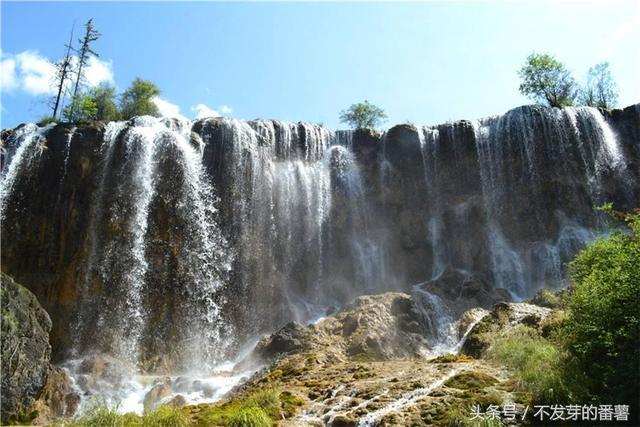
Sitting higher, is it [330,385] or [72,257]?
[72,257]

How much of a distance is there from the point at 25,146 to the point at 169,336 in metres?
12.9

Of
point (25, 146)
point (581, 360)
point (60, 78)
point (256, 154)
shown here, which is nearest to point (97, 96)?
point (60, 78)

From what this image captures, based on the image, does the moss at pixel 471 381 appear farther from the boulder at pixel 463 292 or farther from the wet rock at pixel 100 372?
the wet rock at pixel 100 372

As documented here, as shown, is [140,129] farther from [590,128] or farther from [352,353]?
[590,128]

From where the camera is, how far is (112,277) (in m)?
26.1

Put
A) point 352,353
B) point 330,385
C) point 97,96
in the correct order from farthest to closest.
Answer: point 97,96, point 352,353, point 330,385

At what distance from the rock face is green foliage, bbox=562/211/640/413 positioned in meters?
11.7

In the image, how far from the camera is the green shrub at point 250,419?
10078mm

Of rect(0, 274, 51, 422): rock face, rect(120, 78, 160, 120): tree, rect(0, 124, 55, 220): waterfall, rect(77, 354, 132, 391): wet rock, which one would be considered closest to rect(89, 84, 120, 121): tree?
rect(120, 78, 160, 120): tree

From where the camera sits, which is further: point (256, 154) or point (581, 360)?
point (256, 154)

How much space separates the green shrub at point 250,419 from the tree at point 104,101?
40215 mm

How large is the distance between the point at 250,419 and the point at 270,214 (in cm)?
2123

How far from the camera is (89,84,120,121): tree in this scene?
4628 cm

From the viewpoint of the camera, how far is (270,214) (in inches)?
1220
